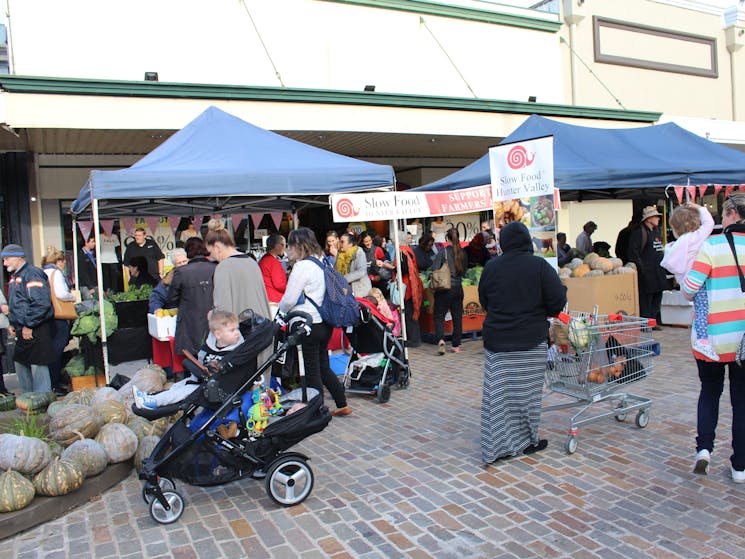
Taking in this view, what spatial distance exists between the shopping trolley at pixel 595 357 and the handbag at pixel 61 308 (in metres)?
5.49

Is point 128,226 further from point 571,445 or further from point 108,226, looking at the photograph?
point 571,445

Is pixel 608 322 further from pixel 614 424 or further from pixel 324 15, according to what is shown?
pixel 324 15

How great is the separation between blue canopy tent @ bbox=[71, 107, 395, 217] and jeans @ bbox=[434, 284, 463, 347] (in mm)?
2157

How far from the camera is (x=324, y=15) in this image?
14.0 metres

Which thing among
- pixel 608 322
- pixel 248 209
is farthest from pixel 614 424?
pixel 248 209

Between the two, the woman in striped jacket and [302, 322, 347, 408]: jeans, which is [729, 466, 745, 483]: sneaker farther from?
[302, 322, 347, 408]: jeans

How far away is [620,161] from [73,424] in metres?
8.64

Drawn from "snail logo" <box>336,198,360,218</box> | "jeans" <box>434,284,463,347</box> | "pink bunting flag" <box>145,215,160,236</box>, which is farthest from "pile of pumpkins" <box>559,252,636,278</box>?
"pink bunting flag" <box>145,215,160,236</box>

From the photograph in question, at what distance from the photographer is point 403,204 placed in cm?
792

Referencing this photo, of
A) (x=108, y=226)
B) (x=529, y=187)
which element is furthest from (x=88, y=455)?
(x=108, y=226)

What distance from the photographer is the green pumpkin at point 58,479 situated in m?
4.24

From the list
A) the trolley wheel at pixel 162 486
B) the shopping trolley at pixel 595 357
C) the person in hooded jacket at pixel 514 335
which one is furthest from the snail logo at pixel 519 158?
the trolley wheel at pixel 162 486

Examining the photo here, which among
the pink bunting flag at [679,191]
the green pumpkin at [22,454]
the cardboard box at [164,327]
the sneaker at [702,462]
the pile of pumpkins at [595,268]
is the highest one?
the pink bunting flag at [679,191]

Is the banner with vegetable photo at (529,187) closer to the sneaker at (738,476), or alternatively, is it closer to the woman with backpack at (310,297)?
the woman with backpack at (310,297)
